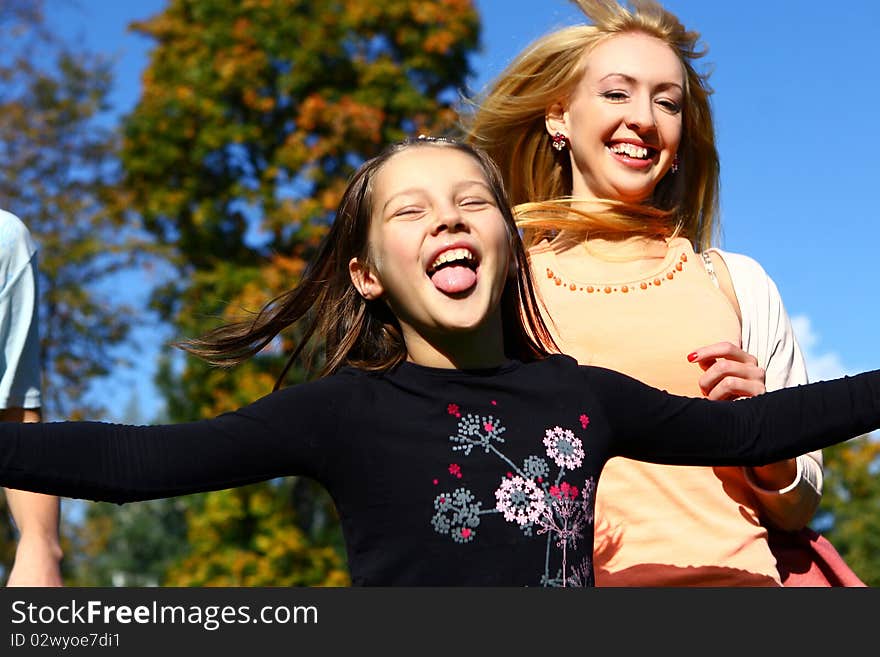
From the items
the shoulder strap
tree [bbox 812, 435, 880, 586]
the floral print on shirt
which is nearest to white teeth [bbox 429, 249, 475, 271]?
the floral print on shirt

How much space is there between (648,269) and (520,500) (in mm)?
1138

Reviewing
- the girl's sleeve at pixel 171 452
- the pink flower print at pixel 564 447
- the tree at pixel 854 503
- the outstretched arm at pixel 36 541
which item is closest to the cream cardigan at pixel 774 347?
the pink flower print at pixel 564 447

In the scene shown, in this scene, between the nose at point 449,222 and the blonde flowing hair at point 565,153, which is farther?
the blonde flowing hair at point 565,153

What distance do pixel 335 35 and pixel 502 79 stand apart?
497 inches

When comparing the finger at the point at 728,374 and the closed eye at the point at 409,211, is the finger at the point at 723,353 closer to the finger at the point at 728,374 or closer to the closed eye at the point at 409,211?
the finger at the point at 728,374

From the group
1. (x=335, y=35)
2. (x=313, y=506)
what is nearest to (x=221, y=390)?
(x=313, y=506)

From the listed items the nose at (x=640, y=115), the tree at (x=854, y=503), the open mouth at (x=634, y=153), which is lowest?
the open mouth at (x=634, y=153)

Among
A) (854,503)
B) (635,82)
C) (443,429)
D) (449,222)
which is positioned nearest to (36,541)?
(443,429)

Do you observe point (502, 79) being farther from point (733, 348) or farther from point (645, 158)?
point (733, 348)

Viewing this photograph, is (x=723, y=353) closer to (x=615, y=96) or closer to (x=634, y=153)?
(x=634, y=153)

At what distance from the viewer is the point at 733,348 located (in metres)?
2.72

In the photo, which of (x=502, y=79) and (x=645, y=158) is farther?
(x=502, y=79)

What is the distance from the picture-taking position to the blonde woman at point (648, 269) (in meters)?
2.75

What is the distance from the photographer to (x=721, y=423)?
7.47ft
